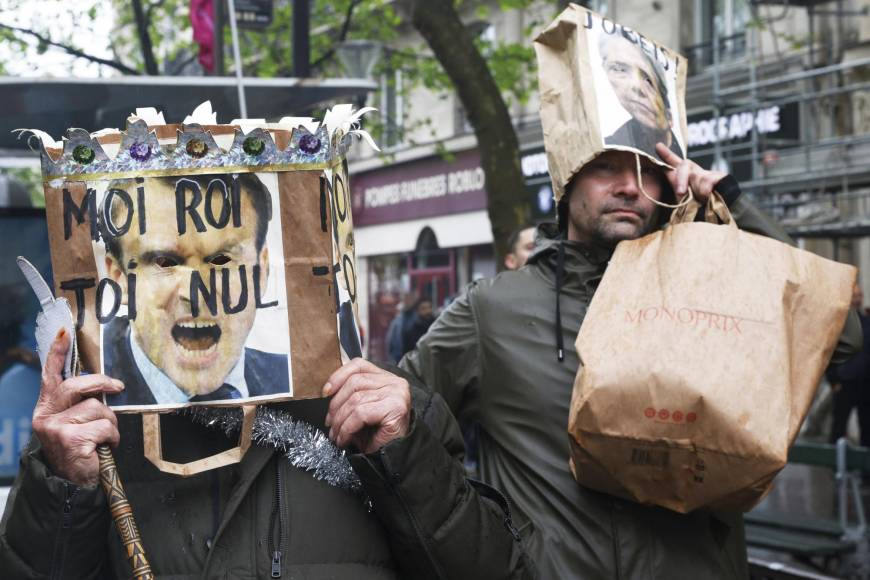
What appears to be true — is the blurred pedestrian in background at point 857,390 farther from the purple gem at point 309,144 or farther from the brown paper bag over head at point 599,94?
the purple gem at point 309,144

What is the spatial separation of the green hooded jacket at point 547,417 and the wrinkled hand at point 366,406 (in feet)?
2.63

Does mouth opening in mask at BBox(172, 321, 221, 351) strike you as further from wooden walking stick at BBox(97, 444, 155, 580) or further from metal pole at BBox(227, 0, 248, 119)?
metal pole at BBox(227, 0, 248, 119)

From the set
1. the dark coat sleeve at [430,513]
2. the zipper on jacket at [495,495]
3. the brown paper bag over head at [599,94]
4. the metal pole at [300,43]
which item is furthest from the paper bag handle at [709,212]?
the metal pole at [300,43]

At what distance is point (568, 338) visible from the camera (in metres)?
3.03

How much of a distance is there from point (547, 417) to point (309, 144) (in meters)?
1.03

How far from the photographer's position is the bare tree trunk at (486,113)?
8672 mm

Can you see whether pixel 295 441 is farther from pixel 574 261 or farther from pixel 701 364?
pixel 574 261

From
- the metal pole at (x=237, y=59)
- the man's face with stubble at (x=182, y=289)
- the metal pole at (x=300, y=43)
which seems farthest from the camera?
the metal pole at (x=300, y=43)

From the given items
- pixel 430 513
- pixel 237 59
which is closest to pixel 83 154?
pixel 430 513

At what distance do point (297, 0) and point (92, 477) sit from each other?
7.82 meters

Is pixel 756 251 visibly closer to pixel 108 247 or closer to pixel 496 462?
pixel 496 462

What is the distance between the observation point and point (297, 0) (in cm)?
952

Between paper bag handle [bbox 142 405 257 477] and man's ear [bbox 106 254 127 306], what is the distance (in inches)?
8.0

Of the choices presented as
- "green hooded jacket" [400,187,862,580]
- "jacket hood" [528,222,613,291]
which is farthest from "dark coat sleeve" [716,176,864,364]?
"jacket hood" [528,222,613,291]
